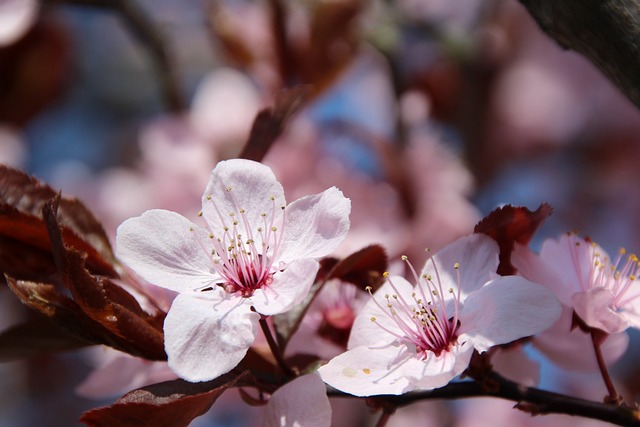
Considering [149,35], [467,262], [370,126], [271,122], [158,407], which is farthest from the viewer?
[370,126]

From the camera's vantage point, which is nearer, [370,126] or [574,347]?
[574,347]

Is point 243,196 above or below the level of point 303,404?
above

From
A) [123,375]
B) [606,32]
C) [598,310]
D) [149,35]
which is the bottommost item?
[123,375]

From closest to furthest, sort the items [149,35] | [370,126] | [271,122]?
[271,122] → [149,35] → [370,126]

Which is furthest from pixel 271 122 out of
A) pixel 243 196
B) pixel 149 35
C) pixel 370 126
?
pixel 370 126

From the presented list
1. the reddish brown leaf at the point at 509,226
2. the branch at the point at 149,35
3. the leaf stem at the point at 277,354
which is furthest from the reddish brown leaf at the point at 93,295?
the branch at the point at 149,35

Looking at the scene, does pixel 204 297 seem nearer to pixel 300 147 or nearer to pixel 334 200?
pixel 334 200

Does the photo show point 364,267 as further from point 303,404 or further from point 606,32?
point 606,32
